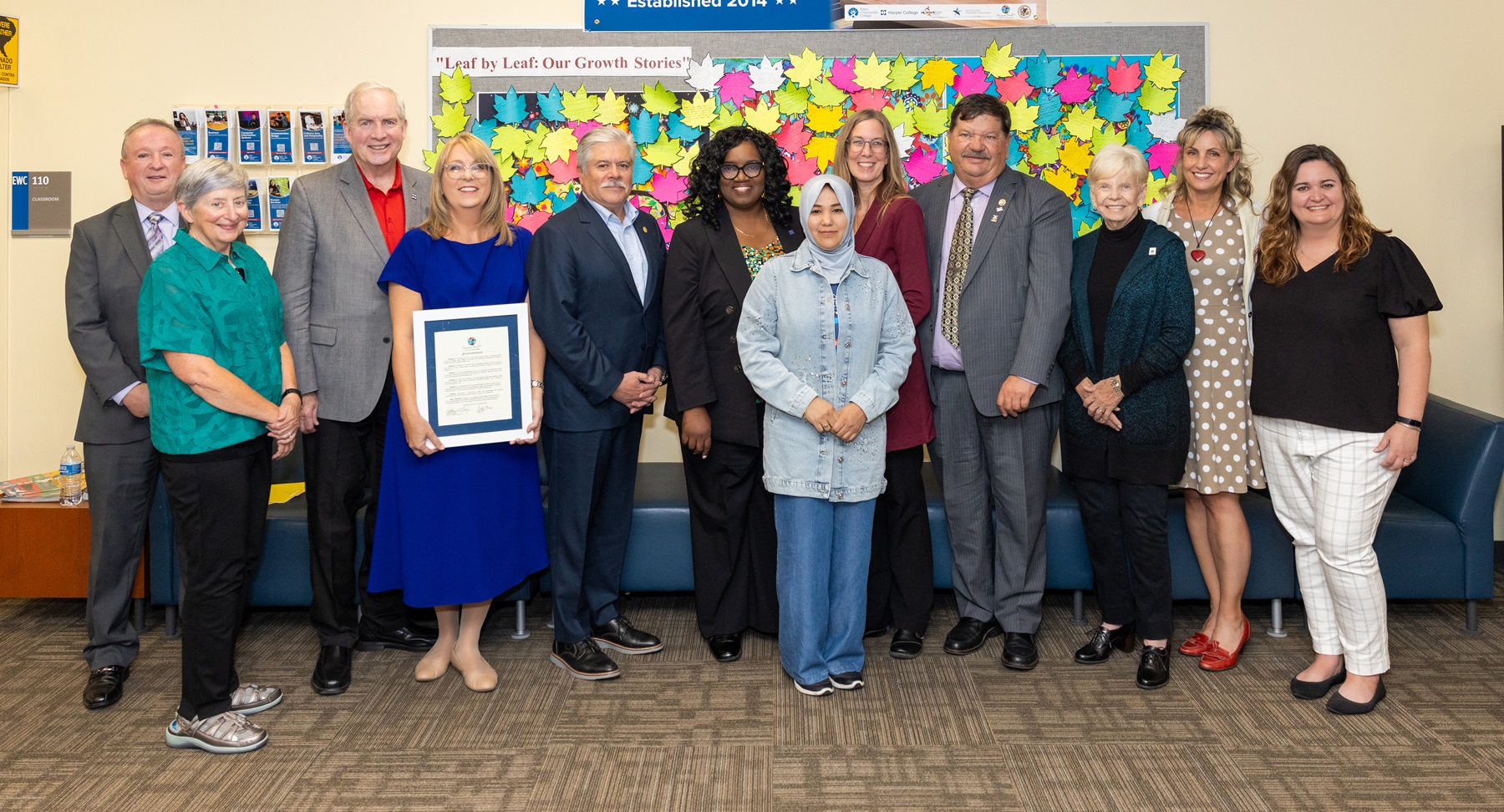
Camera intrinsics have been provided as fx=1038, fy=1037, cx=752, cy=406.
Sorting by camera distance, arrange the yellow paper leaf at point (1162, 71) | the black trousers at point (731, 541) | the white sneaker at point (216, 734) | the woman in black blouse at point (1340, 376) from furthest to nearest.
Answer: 1. the yellow paper leaf at point (1162, 71)
2. the black trousers at point (731, 541)
3. the woman in black blouse at point (1340, 376)
4. the white sneaker at point (216, 734)

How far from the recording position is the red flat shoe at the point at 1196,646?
349 centimetres

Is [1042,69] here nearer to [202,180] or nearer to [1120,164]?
[1120,164]

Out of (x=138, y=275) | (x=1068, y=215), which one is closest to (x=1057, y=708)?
(x=1068, y=215)

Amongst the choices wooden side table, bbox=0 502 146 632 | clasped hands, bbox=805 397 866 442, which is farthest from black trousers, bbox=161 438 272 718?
clasped hands, bbox=805 397 866 442

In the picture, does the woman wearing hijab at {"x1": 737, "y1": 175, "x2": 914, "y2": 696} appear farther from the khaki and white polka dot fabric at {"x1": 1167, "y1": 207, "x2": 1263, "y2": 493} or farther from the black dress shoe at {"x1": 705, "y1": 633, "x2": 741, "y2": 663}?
the khaki and white polka dot fabric at {"x1": 1167, "y1": 207, "x2": 1263, "y2": 493}

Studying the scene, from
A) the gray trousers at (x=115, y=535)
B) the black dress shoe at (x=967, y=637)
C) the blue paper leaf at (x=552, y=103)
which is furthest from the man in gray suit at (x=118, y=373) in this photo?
the black dress shoe at (x=967, y=637)

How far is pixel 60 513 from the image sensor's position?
380 cm

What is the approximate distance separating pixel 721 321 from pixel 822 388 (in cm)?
44

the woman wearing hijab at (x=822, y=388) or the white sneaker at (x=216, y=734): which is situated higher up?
the woman wearing hijab at (x=822, y=388)

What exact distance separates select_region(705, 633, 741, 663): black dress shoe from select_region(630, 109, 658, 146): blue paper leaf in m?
2.13

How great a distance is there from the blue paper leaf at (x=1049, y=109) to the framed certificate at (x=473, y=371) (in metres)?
2.46

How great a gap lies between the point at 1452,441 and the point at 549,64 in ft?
12.5

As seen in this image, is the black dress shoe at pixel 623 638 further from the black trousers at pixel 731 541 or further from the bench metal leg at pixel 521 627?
the bench metal leg at pixel 521 627

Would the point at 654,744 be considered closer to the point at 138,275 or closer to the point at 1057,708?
the point at 1057,708
